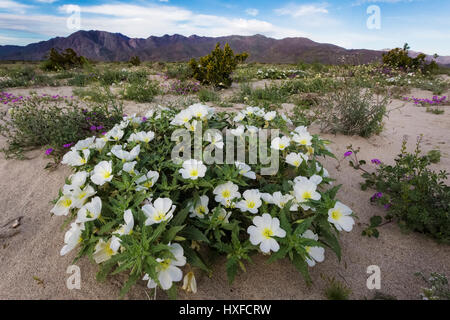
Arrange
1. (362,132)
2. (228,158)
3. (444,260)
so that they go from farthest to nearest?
(362,132) → (228,158) → (444,260)

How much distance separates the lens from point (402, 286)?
143 cm

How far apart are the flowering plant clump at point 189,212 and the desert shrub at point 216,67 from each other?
5.95 meters

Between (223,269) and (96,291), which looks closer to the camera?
(96,291)

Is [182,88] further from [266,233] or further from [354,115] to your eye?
[266,233]

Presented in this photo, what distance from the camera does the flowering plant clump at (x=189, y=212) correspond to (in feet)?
3.70

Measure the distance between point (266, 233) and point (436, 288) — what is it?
1.08m

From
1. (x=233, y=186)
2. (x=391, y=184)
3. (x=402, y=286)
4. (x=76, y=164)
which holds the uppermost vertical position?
(x=76, y=164)

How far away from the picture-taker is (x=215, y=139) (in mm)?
1787

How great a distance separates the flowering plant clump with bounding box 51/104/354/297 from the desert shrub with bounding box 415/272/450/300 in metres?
0.55

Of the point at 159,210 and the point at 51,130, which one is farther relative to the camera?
the point at 51,130

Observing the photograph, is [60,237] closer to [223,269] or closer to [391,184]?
[223,269]

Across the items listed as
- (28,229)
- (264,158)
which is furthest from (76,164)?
(264,158)

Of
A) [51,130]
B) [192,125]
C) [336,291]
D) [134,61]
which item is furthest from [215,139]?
[134,61]
